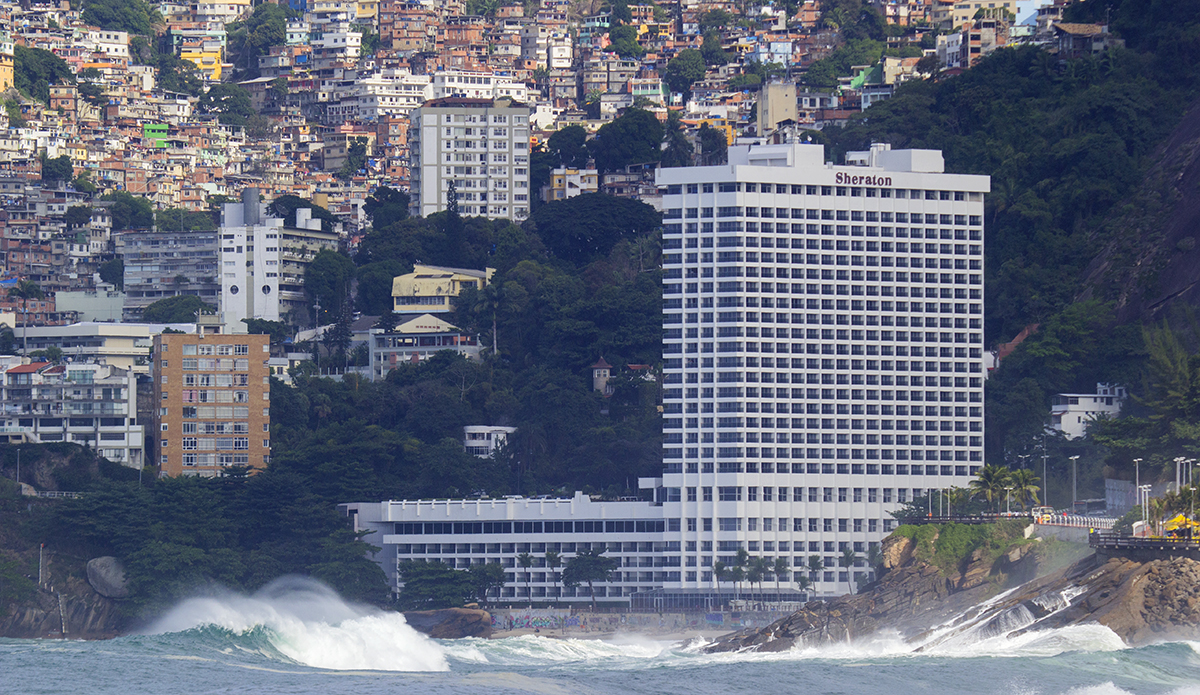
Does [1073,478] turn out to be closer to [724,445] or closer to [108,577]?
[724,445]

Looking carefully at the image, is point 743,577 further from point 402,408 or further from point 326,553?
point 402,408

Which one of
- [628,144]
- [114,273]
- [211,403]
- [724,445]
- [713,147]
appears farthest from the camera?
[628,144]

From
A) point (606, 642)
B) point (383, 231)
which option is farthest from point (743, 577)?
point (383, 231)

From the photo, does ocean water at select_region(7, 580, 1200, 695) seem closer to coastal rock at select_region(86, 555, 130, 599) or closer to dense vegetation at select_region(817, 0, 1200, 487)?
coastal rock at select_region(86, 555, 130, 599)

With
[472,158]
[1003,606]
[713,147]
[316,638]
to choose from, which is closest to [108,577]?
[316,638]

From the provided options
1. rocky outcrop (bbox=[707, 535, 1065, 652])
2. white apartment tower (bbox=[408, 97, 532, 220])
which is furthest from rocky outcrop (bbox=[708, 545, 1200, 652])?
white apartment tower (bbox=[408, 97, 532, 220])
